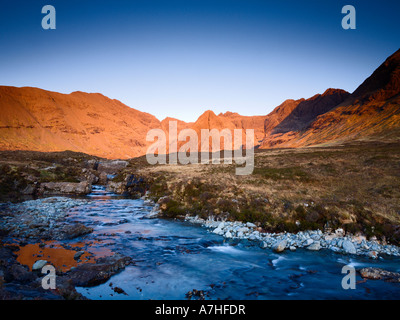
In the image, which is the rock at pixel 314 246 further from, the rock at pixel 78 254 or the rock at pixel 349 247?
the rock at pixel 78 254

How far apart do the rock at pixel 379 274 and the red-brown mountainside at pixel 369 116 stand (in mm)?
104908

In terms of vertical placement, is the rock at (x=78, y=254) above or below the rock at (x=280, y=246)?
above

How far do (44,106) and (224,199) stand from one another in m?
231

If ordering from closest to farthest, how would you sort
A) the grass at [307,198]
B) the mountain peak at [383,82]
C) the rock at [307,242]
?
the rock at [307,242] → the grass at [307,198] → the mountain peak at [383,82]

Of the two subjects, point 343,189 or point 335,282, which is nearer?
point 335,282

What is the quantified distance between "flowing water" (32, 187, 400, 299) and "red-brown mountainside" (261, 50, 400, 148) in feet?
348

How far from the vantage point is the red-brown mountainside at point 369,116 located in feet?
374

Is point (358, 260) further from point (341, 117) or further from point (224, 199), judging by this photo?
point (341, 117)

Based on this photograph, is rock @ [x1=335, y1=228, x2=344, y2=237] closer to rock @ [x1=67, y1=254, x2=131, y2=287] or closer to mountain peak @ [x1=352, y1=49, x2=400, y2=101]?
rock @ [x1=67, y1=254, x2=131, y2=287]

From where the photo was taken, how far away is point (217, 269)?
1339 centimetres

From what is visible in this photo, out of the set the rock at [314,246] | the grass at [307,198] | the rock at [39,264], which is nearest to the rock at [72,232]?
the rock at [39,264]
